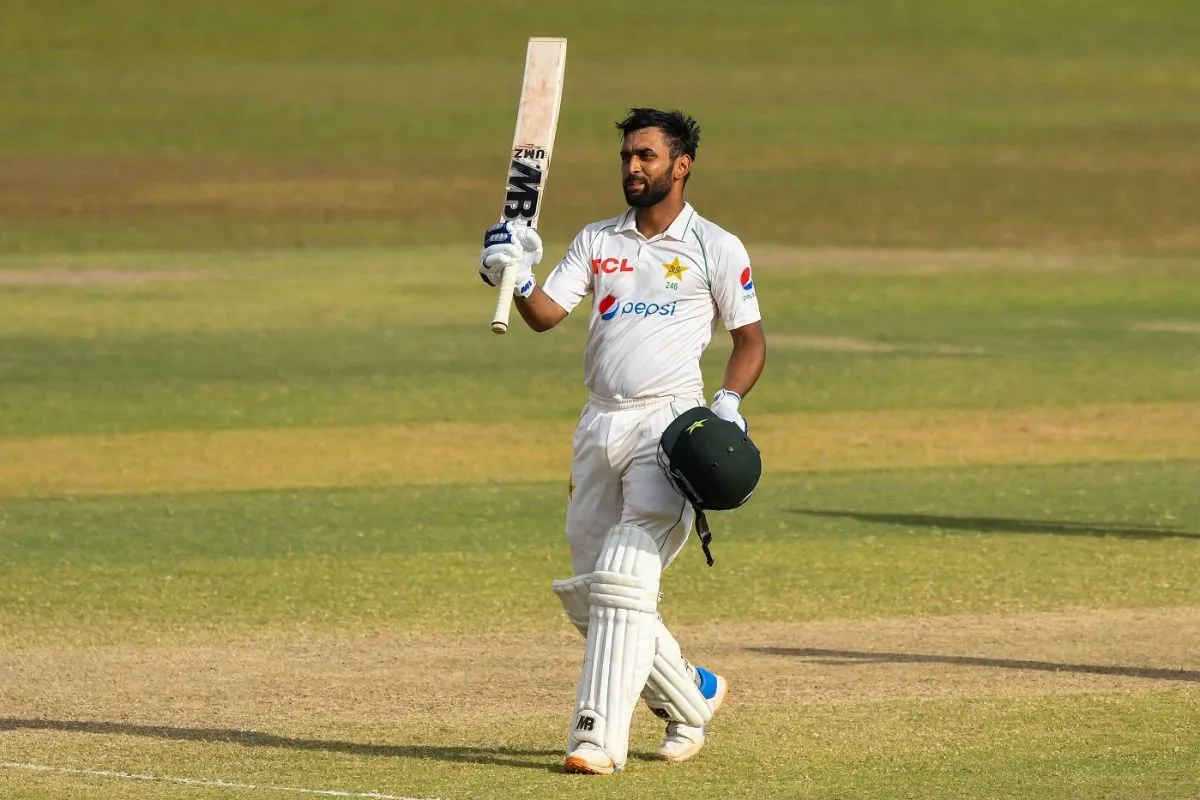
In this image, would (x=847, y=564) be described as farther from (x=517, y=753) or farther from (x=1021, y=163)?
(x=1021, y=163)

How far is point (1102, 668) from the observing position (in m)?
9.47

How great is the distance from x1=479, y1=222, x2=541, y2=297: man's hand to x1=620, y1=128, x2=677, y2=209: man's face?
35cm

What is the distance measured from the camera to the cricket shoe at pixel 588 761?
7.52 m

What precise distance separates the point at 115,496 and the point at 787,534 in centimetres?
420

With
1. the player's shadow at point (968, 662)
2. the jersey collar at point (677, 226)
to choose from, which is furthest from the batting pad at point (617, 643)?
the player's shadow at point (968, 662)

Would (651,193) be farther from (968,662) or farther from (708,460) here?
(968,662)

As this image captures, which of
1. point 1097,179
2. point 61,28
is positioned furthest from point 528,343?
point 61,28

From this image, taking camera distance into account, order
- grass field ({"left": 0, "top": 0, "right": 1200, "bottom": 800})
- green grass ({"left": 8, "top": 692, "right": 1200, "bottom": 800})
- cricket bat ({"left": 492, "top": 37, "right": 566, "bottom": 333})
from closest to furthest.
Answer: green grass ({"left": 8, "top": 692, "right": 1200, "bottom": 800}) < cricket bat ({"left": 492, "top": 37, "right": 566, "bottom": 333}) < grass field ({"left": 0, "top": 0, "right": 1200, "bottom": 800})

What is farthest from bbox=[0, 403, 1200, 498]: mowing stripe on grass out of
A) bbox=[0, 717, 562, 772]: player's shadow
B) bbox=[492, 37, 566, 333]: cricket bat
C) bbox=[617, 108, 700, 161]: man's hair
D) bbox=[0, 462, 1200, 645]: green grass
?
bbox=[617, 108, 700, 161]: man's hair

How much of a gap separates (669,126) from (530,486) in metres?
7.55

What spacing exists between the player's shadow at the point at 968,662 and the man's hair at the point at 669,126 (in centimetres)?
256

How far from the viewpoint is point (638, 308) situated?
783cm

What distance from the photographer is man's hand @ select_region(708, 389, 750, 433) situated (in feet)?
25.5

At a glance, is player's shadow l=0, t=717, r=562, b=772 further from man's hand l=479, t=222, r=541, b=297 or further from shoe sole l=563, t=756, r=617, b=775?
man's hand l=479, t=222, r=541, b=297
